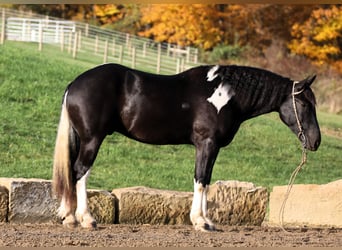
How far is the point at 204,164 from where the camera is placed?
37.2 feet

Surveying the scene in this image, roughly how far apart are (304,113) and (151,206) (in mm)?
2237

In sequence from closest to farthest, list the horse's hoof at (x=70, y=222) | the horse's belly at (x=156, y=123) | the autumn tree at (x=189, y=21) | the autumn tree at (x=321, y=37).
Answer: the horse's hoof at (x=70, y=222) < the horse's belly at (x=156, y=123) < the autumn tree at (x=321, y=37) < the autumn tree at (x=189, y=21)

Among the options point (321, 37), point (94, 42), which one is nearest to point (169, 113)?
point (321, 37)

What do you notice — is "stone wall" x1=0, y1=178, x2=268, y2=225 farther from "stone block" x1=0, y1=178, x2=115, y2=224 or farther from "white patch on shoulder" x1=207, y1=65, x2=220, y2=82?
"white patch on shoulder" x1=207, y1=65, x2=220, y2=82

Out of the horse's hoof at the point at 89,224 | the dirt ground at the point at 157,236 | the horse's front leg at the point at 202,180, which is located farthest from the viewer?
the horse's front leg at the point at 202,180

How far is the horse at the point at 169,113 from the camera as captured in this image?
1109 cm

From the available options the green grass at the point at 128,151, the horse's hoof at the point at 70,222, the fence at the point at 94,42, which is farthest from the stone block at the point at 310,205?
the fence at the point at 94,42

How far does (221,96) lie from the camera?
11406 millimetres

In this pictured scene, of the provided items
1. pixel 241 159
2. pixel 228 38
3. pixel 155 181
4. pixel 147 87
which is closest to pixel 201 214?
pixel 147 87

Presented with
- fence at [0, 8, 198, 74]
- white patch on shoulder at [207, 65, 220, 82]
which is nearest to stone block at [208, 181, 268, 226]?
white patch on shoulder at [207, 65, 220, 82]

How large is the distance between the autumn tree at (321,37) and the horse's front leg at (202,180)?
875 inches

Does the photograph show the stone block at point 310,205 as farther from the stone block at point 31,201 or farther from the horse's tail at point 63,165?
the horse's tail at point 63,165

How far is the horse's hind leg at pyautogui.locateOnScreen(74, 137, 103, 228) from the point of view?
11.0 m

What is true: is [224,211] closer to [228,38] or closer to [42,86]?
[42,86]
